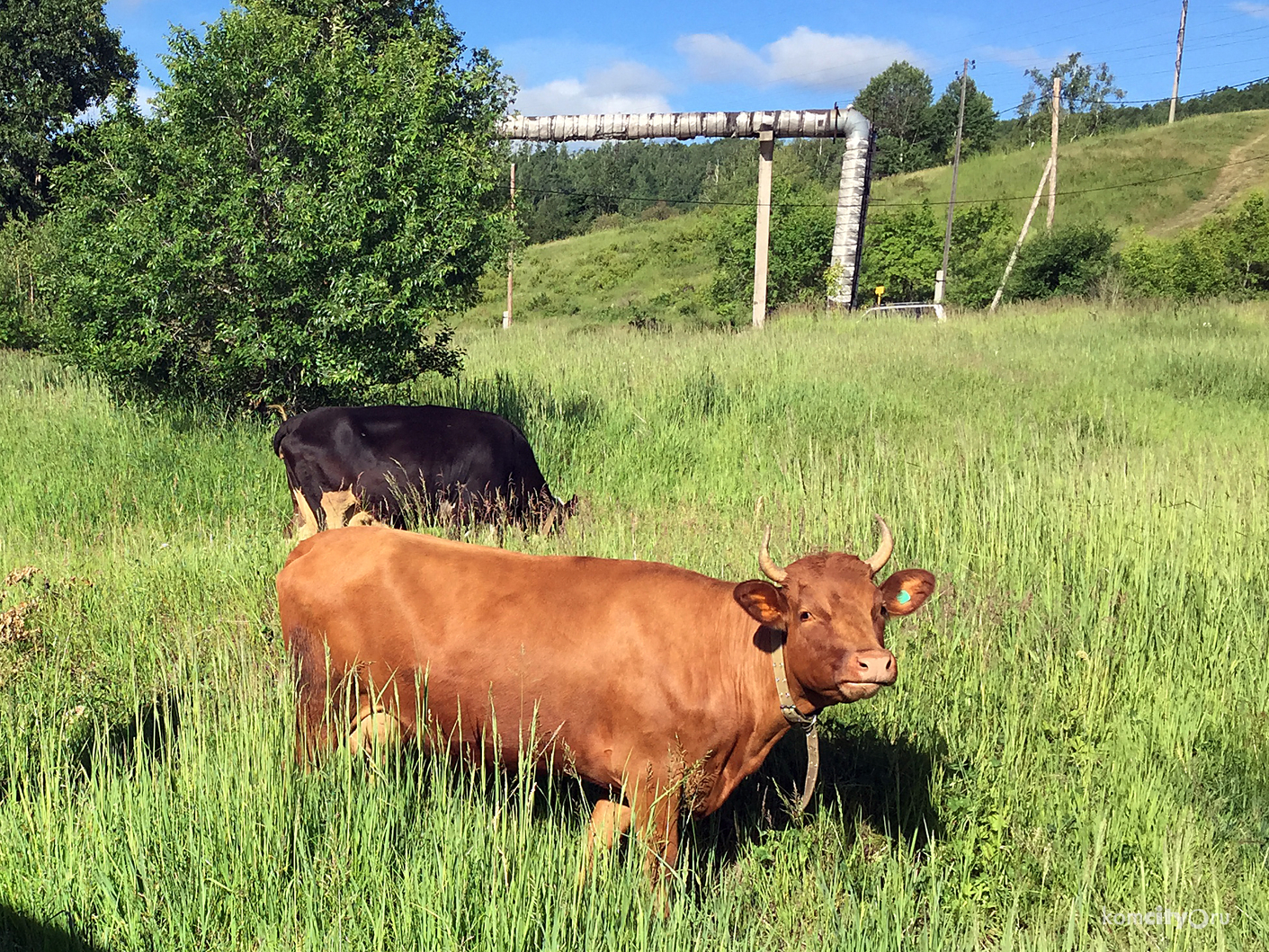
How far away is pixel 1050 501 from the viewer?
7.02 m

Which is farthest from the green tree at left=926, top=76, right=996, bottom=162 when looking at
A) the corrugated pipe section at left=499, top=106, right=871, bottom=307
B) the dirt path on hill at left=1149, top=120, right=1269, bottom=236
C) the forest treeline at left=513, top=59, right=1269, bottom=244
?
the corrugated pipe section at left=499, top=106, right=871, bottom=307

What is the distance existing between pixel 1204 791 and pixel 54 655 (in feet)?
17.4

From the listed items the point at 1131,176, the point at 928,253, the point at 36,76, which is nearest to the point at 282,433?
the point at 36,76

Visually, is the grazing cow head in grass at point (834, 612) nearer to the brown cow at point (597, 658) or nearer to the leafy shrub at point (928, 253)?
the brown cow at point (597, 658)

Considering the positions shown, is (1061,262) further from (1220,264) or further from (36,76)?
(36,76)

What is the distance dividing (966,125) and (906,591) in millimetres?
82861

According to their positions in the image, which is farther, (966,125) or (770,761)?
(966,125)

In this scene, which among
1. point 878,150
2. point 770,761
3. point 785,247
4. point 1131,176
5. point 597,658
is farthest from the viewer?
point 878,150

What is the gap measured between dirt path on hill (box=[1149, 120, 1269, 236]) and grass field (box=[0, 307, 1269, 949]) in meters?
47.6

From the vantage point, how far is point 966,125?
Result: 7775 cm

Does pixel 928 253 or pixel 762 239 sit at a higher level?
pixel 928 253

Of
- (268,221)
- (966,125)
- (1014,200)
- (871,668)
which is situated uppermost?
(966,125)

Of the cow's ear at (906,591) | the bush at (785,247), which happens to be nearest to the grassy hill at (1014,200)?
the bush at (785,247)

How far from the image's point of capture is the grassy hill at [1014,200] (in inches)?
1949
